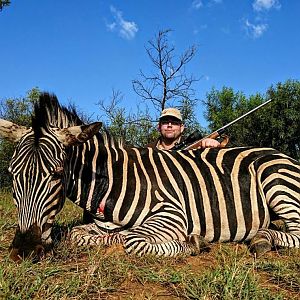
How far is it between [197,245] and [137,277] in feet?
2.71

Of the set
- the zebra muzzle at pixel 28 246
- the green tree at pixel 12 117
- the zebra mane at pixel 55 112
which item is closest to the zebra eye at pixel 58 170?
the zebra muzzle at pixel 28 246

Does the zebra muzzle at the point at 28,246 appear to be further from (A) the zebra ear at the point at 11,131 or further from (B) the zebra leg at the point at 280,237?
(B) the zebra leg at the point at 280,237

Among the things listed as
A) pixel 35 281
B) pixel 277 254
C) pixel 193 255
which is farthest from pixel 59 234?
pixel 277 254

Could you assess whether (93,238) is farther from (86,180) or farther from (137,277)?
(137,277)

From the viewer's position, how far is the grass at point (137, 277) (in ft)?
6.12

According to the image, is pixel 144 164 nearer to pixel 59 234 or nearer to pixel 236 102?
pixel 59 234

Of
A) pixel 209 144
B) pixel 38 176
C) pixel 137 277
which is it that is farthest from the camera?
pixel 209 144

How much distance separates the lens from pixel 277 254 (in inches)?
116

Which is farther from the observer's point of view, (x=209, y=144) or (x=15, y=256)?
(x=209, y=144)

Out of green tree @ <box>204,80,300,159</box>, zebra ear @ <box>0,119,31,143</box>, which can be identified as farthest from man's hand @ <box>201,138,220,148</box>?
green tree @ <box>204,80,300,159</box>

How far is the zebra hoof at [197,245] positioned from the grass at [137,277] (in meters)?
0.13

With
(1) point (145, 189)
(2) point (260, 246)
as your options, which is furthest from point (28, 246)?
(2) point (260, 246)

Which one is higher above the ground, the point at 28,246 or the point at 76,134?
the point at 76,134

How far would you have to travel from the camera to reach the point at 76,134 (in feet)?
9.15
